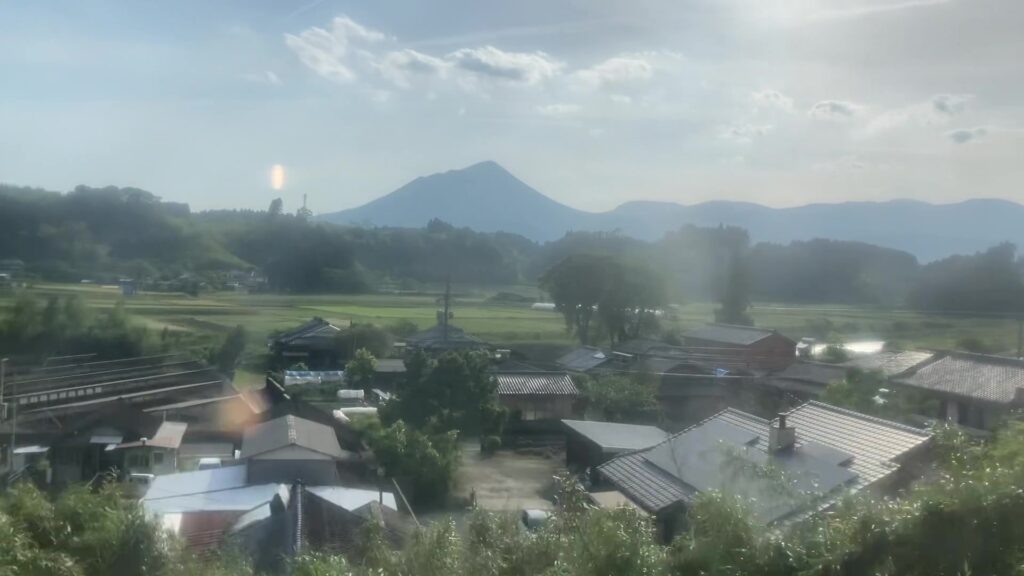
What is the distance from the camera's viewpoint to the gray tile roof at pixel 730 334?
47.3 ft

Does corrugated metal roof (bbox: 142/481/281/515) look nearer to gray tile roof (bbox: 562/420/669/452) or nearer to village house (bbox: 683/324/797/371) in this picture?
gray tile roof (bbox: 562/420/669/452)

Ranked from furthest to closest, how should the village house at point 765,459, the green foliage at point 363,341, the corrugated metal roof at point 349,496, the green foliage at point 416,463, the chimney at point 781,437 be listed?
the green foliage at point 363,341
the green foliage at point 416,463
the corrugated metal roof at point 349,496
the chimney at point 781,437
the village house at point 765,459

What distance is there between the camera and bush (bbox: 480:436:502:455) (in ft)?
33.9

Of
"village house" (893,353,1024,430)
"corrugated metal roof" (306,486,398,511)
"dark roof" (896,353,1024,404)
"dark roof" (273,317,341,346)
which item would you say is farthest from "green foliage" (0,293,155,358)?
"dark roof" (896,353,1024,404)

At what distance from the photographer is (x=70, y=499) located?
338cm

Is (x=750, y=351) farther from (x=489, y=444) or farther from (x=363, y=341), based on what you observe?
(x=363, y=341)

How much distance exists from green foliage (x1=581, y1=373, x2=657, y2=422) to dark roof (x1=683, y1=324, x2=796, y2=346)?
277cm

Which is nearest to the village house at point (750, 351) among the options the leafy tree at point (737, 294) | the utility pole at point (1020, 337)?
the leafy tree at point (737, 294)

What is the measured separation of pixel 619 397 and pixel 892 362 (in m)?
3.91

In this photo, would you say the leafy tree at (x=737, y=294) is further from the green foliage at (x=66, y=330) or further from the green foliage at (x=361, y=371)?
the green foliage at (x=66, y=330)

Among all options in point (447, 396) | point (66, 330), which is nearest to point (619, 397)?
point (447, 396)

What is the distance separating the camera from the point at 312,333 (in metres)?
15.3

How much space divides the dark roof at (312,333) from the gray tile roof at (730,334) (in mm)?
6742

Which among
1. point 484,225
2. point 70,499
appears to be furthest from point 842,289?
point 484,225
